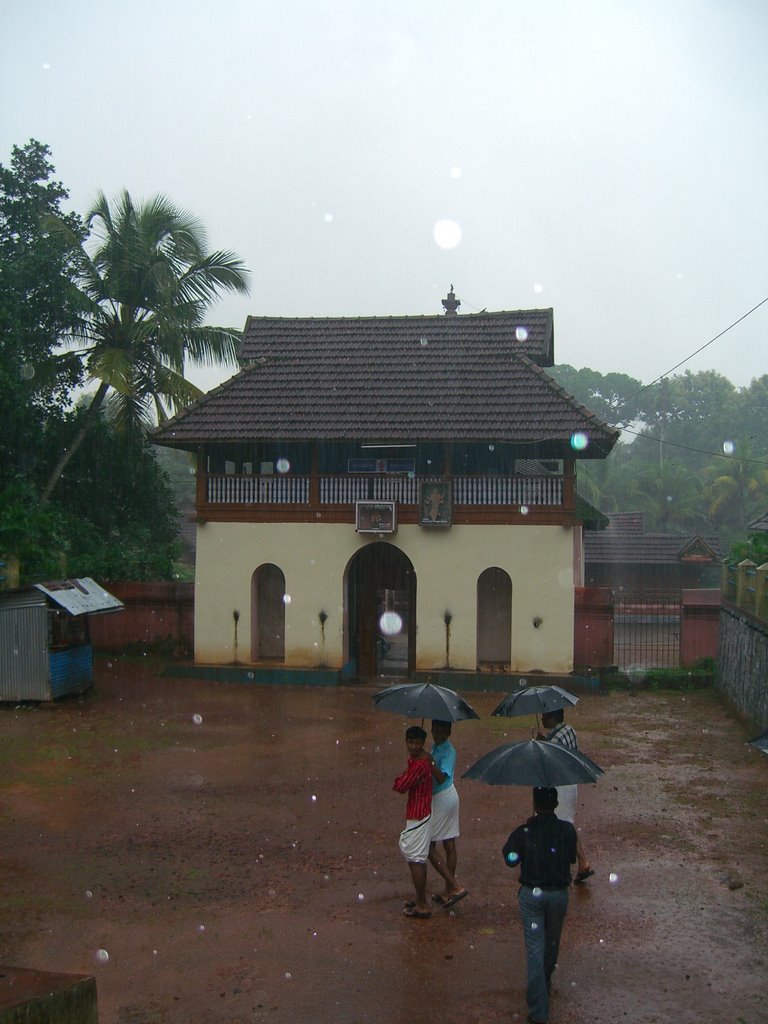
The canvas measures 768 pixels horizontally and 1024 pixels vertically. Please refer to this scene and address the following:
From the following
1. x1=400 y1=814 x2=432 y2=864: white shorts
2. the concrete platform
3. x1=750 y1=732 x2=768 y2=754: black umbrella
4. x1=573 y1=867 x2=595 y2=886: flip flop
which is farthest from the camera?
x1=573 y1=867 x2=595 y2=886: flip flop

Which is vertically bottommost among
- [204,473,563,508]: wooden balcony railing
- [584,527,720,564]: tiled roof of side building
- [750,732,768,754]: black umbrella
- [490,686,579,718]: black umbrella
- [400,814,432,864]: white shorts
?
[400,814,432,864]: white shorts

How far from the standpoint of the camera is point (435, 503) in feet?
58.7

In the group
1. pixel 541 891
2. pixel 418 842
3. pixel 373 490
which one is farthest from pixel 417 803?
pixel 373 490

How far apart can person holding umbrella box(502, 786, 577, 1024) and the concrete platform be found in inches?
92.6

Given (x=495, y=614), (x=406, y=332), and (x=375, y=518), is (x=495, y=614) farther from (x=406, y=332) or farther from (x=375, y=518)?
(x=406, y=332)

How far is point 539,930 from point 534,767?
2.93 ft

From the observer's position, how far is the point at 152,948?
6.62m

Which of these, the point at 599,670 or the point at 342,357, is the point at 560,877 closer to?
the point at 599,670

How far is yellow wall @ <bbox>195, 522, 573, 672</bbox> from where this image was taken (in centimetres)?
1764

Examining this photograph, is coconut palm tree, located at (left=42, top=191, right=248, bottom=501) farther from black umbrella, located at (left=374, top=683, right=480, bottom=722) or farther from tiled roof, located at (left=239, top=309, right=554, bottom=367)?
→ black umbrella, located at (left=374, top=683, right=480, bottom=722)

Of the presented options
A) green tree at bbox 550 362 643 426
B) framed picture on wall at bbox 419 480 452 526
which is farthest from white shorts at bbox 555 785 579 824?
green tree at bbox 550 362 643 426

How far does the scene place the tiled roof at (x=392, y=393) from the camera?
17.8m

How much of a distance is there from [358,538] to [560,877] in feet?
42.4

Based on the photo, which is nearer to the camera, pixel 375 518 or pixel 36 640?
pixel 36 640
